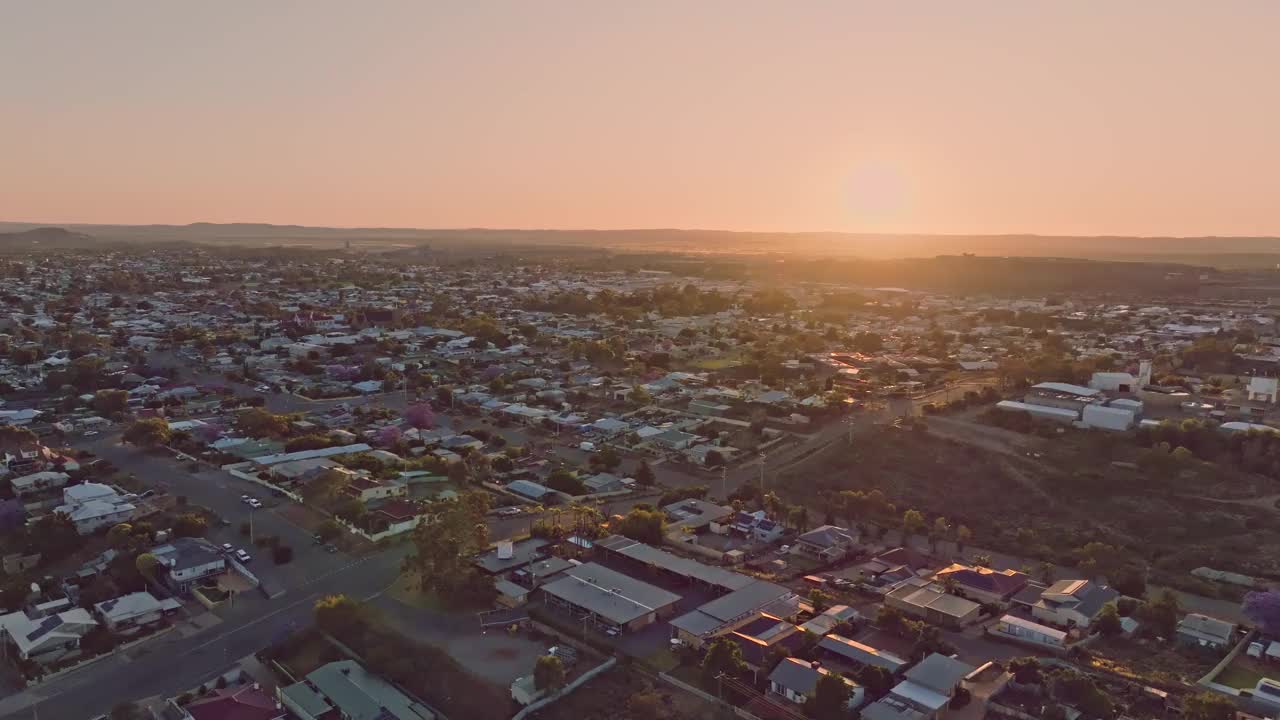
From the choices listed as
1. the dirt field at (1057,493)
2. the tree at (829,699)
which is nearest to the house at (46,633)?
the tree at (829,699)

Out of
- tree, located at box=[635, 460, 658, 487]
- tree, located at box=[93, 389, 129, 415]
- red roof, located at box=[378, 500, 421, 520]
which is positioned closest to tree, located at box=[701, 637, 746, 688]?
red roof, located at box=[378, 500, 421, 520]

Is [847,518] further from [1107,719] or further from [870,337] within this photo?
[870,337]

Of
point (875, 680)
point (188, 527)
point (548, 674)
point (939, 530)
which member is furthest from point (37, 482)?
point (939, 530)

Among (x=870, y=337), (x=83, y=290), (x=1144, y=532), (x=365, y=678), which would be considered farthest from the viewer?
(x=83, y=290)

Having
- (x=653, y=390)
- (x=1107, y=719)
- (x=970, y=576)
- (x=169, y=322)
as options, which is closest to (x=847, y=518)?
(x=970, y=576)

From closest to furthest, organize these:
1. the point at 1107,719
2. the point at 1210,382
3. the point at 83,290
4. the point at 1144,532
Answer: the point at 1107,719 → the point at 1144,532 → the point at 1210,382 → the point at 83,290

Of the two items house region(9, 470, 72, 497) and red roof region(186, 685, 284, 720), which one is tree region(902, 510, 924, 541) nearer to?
red roof region(186, 685, 284, 720)
